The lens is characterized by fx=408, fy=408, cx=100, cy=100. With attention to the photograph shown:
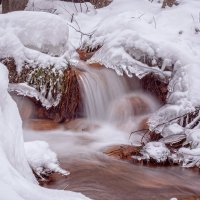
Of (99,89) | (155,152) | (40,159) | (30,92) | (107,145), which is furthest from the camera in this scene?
(99,89)

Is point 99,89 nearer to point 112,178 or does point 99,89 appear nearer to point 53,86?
point 53,86

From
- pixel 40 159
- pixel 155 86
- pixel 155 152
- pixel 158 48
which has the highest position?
pixel 158 48

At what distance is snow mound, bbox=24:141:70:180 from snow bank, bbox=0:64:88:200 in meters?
1.05

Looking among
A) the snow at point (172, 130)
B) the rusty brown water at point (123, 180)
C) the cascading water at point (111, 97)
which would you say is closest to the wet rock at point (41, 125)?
the cascading water at point (111, 97)

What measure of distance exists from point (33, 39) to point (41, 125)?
1101 millimetres

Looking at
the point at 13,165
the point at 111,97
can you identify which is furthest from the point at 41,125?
the point at 13,165

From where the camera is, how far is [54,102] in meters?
5.04

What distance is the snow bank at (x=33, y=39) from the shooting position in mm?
4988

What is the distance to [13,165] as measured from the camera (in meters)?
1.90

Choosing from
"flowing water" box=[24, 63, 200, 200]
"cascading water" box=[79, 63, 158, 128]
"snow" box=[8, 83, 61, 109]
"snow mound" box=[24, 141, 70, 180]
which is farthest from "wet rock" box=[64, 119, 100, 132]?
"snow mound" box=[24, 141, 70, 180]

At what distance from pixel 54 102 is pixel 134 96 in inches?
46.4

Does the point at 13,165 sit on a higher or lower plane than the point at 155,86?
higher

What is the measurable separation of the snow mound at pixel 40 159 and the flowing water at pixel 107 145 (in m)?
0.09

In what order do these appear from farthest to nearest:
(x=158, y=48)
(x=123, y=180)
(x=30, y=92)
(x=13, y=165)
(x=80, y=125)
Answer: (x=158, y=48), (x=80, y=125), (x=30, y=92), (x=123, y=180), (x=13, y=165)
